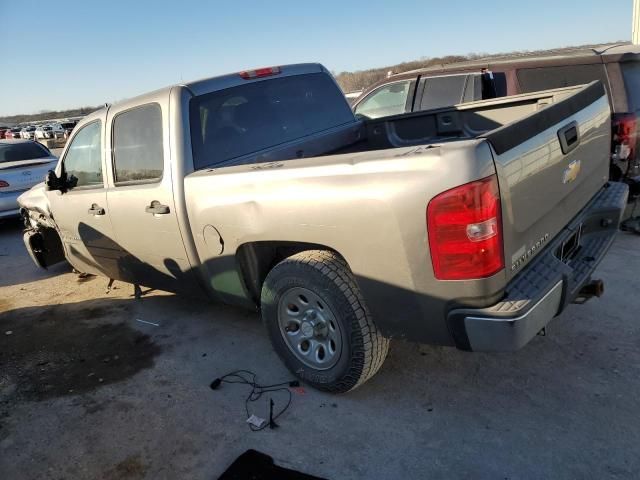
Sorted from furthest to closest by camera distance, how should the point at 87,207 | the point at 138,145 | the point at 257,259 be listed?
the point at 87,207, the point at 138,145, the point at 257,259

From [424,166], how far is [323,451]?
1.58 meters

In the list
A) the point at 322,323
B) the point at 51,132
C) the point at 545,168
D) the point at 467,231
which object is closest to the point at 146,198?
the point at 322,323

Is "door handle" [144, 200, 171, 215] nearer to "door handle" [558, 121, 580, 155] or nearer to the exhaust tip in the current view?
"door handle" [558, 121, 580, 155]

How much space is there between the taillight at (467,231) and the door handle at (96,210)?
120 inches

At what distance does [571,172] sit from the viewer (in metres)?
3.02

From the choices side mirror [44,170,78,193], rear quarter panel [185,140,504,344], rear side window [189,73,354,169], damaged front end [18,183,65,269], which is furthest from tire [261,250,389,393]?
damaged front end [18,183,65,269]

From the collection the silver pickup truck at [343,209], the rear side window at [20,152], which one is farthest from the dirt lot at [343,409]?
the rear side window at [20,152]

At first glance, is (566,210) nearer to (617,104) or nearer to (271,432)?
(271,432)

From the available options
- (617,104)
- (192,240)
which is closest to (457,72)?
(617,104)

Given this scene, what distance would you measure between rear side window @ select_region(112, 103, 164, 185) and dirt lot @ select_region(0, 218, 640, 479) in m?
1.39

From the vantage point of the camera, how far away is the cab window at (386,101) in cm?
709

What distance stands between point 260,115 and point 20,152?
8.26m

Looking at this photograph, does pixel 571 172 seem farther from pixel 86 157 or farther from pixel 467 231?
pixel 86 157

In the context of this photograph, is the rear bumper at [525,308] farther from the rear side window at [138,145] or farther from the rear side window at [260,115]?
the rear side window at [138,145]
